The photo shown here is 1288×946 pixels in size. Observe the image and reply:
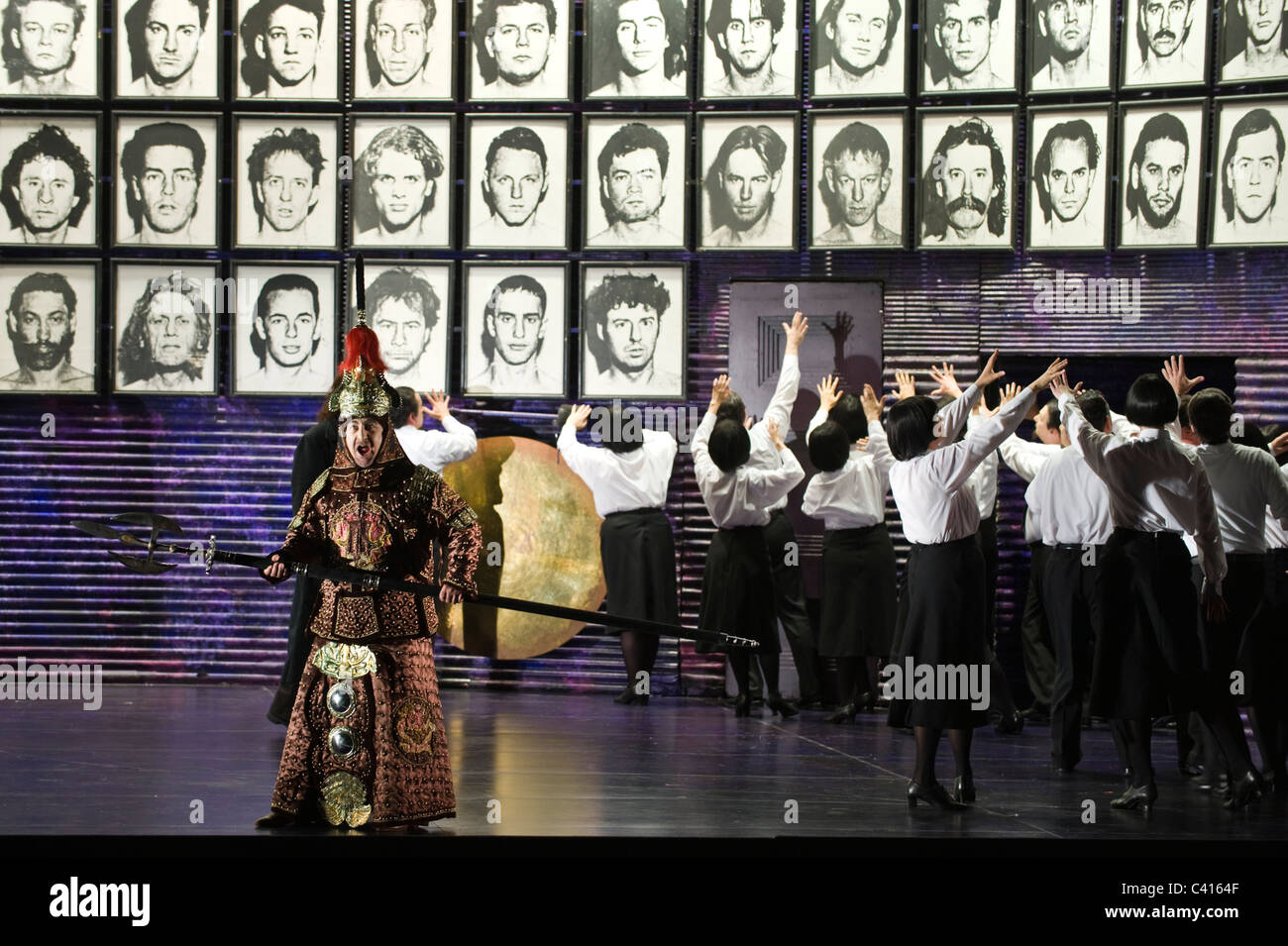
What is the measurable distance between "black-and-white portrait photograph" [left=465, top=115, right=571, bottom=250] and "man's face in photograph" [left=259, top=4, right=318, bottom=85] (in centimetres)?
104

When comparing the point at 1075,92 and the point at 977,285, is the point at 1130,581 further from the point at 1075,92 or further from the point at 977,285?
the point at 1075,92

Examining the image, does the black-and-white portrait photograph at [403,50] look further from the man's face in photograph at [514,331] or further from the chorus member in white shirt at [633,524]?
the chorus member in white shirt at [633,524]

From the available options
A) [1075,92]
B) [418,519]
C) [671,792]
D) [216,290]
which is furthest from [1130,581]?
[216,290]

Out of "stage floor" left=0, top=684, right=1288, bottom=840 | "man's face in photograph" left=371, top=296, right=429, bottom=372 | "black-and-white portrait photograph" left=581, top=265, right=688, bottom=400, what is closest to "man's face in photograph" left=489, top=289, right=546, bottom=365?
"black-and-white portrait photograph" left=581, top=265, right=688, bottom=400

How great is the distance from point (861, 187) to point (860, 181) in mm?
38

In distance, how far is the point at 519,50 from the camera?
8.26 meters

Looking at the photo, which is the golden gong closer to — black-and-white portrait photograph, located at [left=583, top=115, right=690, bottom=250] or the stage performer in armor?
black-and-white portrait photograph, located at [left=583, top=115, right=690, bottom=250]

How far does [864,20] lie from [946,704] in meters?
4.69

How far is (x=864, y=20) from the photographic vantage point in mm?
8086

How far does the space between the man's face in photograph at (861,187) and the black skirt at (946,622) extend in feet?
11.3

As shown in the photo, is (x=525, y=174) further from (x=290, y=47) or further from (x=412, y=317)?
(x=290, y=47)

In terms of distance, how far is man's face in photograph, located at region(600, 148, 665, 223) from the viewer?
8.23m

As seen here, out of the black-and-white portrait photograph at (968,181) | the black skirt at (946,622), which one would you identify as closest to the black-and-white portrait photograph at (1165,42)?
the black-and-white portrait photograph at (968,181)

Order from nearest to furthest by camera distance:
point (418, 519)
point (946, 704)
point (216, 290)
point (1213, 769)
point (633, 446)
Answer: point (418, 519) → point (946, 704) → point (1213, 769) → point (633, 446) → point (216, 290)
